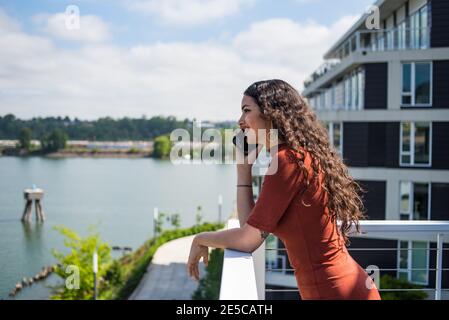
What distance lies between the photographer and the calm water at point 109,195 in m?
9.09

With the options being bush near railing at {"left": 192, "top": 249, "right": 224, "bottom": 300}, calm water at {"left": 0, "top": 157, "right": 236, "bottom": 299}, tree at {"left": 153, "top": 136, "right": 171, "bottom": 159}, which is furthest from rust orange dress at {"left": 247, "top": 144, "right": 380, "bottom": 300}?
tree at {"left": 153, "top": 136, "right": 171, "bottom": 159}

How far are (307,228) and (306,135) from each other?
0.83 ft

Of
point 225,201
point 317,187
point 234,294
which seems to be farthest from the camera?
point 225,201

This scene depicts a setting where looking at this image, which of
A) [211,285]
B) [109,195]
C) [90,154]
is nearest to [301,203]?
[211,285]

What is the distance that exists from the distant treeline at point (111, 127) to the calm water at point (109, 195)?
125 cm

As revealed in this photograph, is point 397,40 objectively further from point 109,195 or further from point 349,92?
point 109,195

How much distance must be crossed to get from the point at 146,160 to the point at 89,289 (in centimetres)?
2757

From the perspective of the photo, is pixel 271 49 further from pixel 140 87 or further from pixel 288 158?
pixel 288 158

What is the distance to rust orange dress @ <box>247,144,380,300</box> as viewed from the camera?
1.24 meters

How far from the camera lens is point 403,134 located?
10.5 metres

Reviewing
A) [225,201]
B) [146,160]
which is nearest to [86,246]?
[225,201]

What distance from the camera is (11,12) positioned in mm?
5559

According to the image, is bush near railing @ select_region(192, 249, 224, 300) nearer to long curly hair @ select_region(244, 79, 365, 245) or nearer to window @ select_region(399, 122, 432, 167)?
window @ select_region(399, 122, 432, 167)

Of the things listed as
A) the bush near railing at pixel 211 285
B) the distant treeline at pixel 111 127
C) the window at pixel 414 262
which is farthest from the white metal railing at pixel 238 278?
the distant treeline at pixel 111 127
